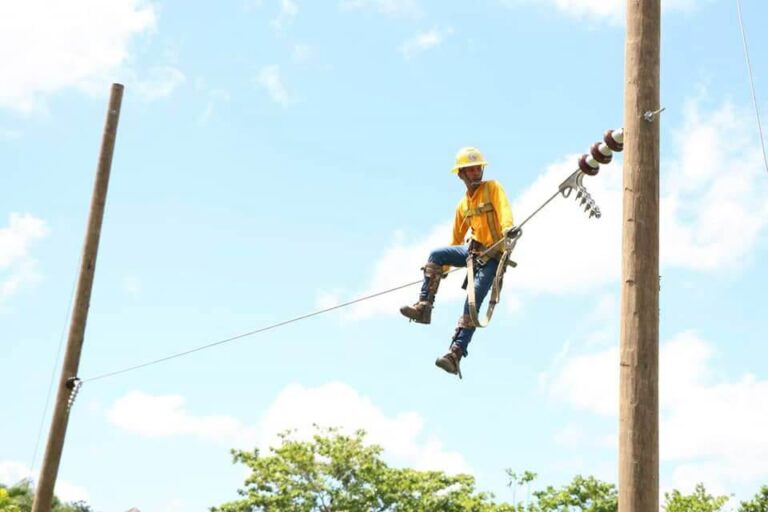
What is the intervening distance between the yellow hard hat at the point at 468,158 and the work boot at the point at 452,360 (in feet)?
4.77

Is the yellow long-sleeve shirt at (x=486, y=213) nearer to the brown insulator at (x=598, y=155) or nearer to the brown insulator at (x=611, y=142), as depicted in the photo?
the brown insulator at (x=598, y=155)

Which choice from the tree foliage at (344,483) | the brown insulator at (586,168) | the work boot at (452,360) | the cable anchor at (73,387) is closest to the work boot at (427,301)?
the work boot at (452,360)

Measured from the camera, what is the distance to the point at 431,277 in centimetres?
820

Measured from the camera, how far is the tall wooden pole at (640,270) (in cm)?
561

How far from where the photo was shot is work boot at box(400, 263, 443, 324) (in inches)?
319

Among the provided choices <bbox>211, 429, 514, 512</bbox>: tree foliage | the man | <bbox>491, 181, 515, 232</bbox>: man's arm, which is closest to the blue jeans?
the man

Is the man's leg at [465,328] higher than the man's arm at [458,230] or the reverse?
the reverse

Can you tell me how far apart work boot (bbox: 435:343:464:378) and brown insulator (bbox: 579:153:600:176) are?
1638 millimetres

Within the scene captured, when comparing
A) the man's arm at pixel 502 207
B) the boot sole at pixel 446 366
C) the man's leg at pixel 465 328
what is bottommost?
the boot sole at pixel 446 366

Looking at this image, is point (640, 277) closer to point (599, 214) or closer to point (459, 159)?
point (599, 214)

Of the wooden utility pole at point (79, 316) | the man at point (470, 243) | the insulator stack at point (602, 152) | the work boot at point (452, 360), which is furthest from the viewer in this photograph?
the wooden utility pole at point (79, 316)

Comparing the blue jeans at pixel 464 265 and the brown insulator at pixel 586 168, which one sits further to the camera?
the blue jeans at pixel 464 265

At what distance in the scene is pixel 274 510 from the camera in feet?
116

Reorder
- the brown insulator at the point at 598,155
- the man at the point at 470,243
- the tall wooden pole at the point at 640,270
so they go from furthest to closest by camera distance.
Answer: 1. the man at the point at 470,243
2. the brown insulator at the point at 598,155
3. the tall wooden pole at the point at 640,270
